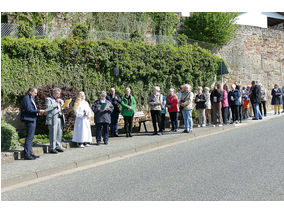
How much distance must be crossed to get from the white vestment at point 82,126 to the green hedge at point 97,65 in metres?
3.42

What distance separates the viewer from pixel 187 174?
6.18 m

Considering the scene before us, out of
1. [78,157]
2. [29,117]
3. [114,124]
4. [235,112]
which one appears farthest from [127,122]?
[235,112]

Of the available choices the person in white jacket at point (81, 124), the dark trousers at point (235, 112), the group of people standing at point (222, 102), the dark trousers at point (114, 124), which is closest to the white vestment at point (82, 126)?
the person in white jacket at point (81, 124)

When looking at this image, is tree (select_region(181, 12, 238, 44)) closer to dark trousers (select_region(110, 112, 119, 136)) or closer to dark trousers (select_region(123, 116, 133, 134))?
dark trousers (select_region(110, 112, 119, 136))

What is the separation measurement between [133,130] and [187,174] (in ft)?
24.1

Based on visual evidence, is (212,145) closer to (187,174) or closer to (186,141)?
(186,141)

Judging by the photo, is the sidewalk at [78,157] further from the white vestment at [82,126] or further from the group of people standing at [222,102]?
the group of people standing at [222,102]

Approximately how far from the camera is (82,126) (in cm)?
973

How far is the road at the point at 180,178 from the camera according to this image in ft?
16.4

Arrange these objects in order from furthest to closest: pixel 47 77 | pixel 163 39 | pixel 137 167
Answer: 1. pixel 163 39
2. pixel 47 77
3. pixel 137 167

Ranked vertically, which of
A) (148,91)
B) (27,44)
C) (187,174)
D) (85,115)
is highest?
(27,44)

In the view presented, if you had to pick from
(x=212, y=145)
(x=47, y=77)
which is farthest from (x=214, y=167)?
(x=47, y=77)

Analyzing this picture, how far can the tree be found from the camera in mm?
22438

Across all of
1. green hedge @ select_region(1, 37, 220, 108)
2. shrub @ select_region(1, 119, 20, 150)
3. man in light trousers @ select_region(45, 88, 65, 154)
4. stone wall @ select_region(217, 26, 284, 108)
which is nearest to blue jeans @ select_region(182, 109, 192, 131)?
green hedge @ select_region(1, 37, 220, 108)
